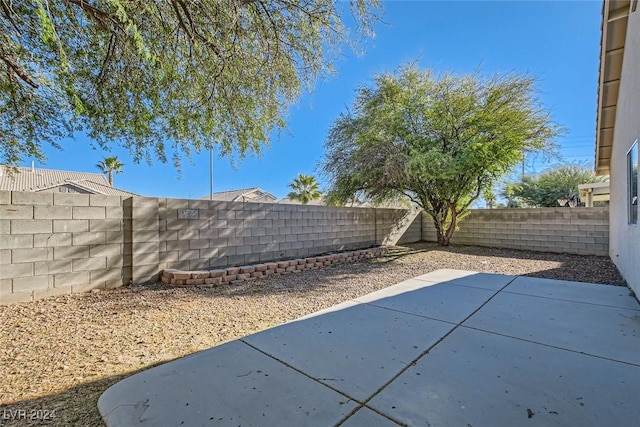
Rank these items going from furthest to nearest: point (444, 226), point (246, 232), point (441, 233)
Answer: point (444, 226)
point (441, 233)
point (246, 232)

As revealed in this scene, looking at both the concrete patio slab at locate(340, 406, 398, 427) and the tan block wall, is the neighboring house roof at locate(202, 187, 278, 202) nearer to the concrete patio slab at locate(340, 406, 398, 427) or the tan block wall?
the tan block wall

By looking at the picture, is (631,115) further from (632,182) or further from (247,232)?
(247,232)

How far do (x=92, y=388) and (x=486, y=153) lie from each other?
8.62 m

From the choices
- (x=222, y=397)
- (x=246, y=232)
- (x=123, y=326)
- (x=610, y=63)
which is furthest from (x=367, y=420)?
(x=610, y=63)

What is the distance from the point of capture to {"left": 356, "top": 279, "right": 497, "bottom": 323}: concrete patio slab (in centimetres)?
351

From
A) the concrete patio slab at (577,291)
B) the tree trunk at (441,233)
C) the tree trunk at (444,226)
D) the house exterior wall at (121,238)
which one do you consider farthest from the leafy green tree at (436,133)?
the concrete patio slab at (577,291)

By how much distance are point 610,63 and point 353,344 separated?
6.87 m

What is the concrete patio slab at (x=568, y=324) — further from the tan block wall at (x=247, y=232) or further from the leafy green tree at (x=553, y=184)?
the leafy green tree at (x=553, y=184)

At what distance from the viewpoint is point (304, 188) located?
22625 mm

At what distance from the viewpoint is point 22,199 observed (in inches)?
150

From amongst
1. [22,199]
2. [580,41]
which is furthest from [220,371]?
[580,41]

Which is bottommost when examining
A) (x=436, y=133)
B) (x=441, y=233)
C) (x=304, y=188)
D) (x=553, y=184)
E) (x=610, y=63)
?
(x=441, y=233)

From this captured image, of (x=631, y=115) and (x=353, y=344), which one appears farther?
(x=631, y=115)

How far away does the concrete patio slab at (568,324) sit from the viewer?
102 inches
